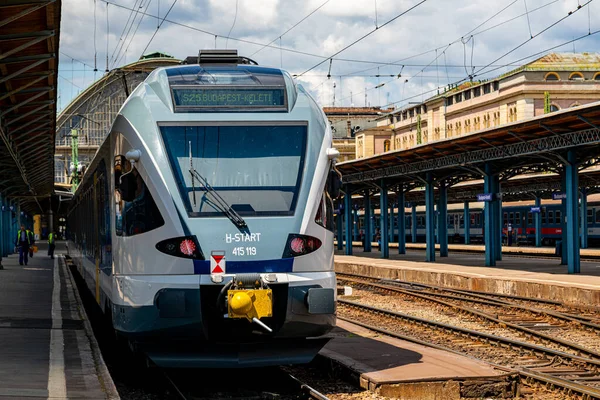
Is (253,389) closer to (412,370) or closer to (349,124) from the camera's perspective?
(412,370)

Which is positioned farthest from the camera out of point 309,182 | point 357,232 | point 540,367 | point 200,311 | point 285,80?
point 357,232

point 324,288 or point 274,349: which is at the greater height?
point 324,288

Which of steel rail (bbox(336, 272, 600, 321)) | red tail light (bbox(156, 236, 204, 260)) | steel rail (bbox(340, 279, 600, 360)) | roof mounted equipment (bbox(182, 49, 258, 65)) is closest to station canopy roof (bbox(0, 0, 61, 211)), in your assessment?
roof mounted equipment (bbox(182, 49, 258, 65))

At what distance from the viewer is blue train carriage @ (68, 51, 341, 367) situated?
9219 millimetres

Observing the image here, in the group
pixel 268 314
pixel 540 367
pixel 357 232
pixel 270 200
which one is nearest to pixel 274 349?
pixel 268 314

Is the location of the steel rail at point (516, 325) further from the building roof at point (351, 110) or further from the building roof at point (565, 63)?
the building roof at point (351, 110)

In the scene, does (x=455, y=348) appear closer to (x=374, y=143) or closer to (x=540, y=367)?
(x=540, y=367)

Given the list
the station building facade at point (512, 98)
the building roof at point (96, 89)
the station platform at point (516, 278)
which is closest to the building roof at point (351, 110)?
the building roof at point (96, 89)

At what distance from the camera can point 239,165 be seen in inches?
382

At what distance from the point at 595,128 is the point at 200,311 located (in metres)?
16.8

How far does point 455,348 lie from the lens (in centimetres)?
1386

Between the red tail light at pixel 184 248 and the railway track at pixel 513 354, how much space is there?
3811 mm

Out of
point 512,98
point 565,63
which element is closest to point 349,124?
point 565,63

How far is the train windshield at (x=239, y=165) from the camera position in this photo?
9.52 metres
